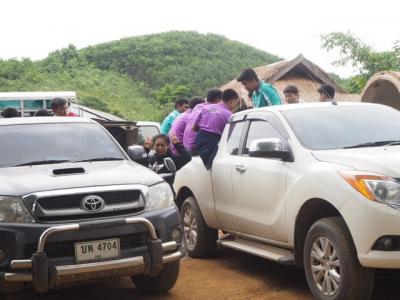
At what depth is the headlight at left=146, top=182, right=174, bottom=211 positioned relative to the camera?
564 cm

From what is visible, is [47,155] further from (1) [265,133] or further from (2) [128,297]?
(1) [265,133]

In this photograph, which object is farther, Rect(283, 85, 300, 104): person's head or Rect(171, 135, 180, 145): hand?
Rect(171, 135, 180, 145): hand

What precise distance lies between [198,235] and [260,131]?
1.70 metres

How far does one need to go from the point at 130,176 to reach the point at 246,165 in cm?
140

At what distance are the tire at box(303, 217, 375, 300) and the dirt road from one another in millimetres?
395

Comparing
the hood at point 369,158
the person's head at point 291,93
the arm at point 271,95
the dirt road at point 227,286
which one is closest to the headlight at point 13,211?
the dirt road at point 227,286

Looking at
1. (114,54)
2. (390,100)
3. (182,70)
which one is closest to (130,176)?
(390,100)

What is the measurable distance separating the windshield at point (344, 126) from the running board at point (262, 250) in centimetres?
102

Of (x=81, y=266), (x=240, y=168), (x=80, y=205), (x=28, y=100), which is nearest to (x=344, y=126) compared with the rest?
(x=240, y=168)

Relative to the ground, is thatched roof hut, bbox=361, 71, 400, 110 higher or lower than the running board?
higher

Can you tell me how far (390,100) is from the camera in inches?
493

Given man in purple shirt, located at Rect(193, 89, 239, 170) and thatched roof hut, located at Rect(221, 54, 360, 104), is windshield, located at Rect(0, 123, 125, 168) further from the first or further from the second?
thatched roof hut, located at Rect(221, 54, 360, 104)

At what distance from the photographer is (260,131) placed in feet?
22.4

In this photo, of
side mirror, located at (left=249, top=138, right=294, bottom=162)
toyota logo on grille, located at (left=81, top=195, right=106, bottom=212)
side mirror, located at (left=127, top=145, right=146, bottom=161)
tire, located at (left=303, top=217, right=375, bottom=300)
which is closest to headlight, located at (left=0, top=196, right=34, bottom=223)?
toyota logo on grille, located at (left=81, top=195, right=106, bottom=212)
